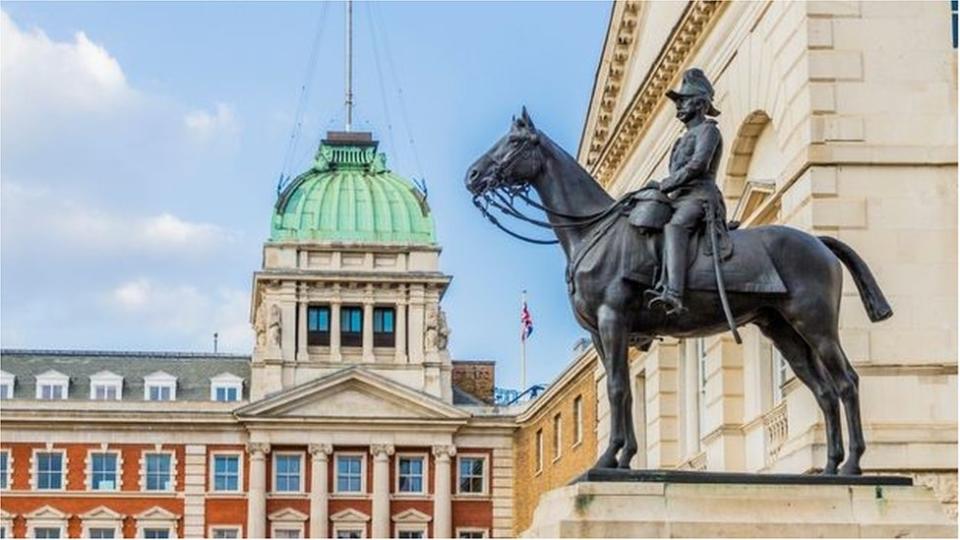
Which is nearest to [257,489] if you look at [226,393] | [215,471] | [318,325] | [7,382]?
[215,471]

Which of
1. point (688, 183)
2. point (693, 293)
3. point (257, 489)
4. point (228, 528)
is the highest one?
point (257, 489)

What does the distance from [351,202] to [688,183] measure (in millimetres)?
69455

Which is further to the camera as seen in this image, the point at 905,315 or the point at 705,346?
the point at 705,346

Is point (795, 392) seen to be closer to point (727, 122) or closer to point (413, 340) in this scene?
point (727, 122)

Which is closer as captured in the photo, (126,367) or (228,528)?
(228,528)

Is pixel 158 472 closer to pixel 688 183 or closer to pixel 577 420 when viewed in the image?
pixel 577 420

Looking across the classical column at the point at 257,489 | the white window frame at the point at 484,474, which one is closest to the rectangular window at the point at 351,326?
the classical column at the point at 257,489

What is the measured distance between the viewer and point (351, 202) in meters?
83.7

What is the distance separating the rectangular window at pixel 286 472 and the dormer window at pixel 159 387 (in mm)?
Answer: 5625

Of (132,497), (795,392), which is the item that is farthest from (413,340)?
(795,392)

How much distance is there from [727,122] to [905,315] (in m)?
6.72

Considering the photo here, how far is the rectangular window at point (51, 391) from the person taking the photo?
81000mm

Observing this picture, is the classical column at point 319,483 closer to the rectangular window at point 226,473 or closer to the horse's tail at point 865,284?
the rectangular window at point 226,473

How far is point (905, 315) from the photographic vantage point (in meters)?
24.3
